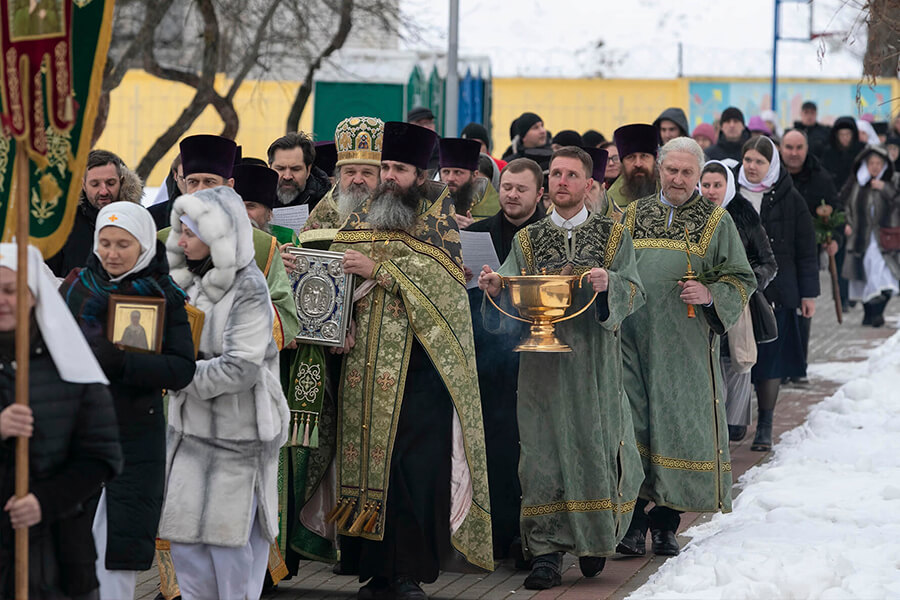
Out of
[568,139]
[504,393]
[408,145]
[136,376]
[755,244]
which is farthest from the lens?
[568,139]

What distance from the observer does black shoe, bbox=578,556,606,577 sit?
7.11 m

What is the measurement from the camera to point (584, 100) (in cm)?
3238

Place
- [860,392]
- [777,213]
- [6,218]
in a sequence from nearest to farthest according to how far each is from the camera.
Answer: [6,218] → [777,213] → [860,392]

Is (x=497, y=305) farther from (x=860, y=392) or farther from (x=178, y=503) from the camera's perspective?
(x=860, y=392)

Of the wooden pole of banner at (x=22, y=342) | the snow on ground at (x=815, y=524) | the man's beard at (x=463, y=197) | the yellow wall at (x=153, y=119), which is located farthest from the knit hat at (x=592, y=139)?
the yellow wall at (x=153, y=119)

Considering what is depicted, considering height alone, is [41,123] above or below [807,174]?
below

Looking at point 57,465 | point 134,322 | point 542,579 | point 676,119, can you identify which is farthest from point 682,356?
point 676,119

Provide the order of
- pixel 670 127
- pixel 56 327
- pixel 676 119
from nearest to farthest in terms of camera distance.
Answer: pixel 56 327 < pixel 670 127 < pixel 676 119

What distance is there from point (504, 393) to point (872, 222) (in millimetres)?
11566

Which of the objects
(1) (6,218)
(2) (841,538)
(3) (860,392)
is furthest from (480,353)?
(3) (860,392)

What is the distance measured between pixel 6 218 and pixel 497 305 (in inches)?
112

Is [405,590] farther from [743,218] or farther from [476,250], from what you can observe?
[743,218]

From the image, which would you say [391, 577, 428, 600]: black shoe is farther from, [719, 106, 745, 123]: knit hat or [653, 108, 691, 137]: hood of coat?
[719, 106, 745, 123]: knit hat

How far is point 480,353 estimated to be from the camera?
25.3 feet
